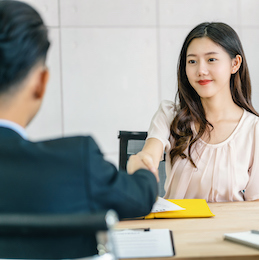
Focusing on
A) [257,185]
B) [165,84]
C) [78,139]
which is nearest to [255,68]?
[165,84]

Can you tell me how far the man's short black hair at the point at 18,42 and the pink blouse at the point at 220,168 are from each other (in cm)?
128

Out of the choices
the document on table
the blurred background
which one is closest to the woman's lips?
the document on table

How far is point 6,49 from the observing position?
0.71 m

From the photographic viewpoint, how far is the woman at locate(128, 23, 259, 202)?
193 centimetres

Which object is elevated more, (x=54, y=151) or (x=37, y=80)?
(x=37, y=80)

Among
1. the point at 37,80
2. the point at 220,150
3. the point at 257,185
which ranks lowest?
the point at 257,185

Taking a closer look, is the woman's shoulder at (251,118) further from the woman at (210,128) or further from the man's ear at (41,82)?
the man's ear at (41,82)

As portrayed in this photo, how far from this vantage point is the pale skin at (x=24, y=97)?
0.76 metres

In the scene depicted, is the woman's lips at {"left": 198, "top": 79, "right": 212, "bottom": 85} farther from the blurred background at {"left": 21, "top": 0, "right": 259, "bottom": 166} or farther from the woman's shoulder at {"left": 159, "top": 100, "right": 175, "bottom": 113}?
the blurred background at {"left": 21, "top": 0, "right": 259, "bottom": 166}

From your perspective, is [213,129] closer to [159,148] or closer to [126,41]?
[159,148]

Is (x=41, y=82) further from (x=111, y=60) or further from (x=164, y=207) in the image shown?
(x=111, y=60)

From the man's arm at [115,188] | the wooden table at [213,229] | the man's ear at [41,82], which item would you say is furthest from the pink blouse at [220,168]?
the man's ear at [41,82]

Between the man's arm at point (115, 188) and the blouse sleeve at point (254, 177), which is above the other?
the man's arm at point (115, 188)

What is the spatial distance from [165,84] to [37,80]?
3053mm
